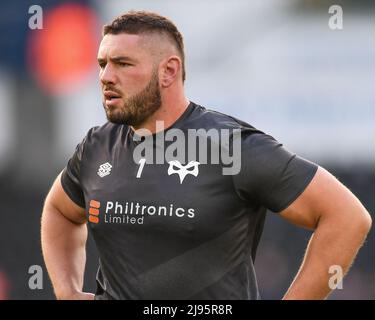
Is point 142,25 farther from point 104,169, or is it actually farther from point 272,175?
point 272,175

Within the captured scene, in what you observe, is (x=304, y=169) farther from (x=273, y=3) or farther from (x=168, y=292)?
(x=273, y=3)

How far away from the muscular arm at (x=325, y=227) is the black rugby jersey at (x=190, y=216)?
2.9 inches

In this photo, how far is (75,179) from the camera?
5.89m

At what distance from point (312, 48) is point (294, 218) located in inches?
377

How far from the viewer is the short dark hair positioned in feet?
18.2

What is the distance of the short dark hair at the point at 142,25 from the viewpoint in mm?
5551

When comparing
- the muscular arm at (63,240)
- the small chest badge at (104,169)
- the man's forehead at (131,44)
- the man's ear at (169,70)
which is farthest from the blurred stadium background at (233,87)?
the man's forehead at (131,44)

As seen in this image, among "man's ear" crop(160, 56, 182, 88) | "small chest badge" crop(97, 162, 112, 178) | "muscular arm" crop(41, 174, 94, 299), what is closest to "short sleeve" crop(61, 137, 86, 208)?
"muscular arm" crop(41, 174, 94, 299)

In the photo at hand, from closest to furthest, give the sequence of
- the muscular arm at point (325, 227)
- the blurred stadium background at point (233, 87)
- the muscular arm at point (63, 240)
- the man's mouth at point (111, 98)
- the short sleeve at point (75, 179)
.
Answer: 1. the muscular arm at point (325, 227)
2. the man's mouth at point (111, 98)
3. the short sleeve at point (75, 179)
4. the muscular arm at point (63, 240)
5. the blurred stadium background at point (233, 87)

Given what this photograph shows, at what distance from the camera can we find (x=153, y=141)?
5.55 meters

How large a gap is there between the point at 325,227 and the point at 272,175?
373 millimetres

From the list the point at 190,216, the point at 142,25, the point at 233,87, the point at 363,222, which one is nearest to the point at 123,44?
the point at 142,25

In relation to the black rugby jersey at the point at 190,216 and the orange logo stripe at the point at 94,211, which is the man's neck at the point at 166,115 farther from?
the orange logo stripe at the point at 94,211

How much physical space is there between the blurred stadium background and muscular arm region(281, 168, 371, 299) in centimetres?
856
